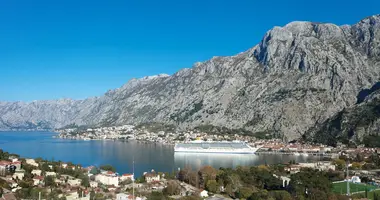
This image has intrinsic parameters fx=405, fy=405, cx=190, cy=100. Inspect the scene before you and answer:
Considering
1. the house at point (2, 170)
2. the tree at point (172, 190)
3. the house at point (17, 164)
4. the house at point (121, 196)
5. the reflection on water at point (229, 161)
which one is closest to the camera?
the house at point (121, 196)

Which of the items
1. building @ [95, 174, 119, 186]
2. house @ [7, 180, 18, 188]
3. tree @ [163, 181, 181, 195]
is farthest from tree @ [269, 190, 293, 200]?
house @ [7, 180, 18, 188]

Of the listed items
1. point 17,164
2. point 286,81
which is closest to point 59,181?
point 17,164

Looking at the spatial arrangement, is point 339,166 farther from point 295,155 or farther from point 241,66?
point 241,66

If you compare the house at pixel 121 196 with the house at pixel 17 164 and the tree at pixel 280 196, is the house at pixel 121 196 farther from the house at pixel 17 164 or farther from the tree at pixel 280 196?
the house at pixel 17 164

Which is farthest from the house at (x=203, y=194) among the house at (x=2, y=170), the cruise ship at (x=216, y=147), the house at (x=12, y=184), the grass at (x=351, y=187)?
the cruise ship at (x=216, y=147)

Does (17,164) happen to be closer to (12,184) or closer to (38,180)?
(38,180)
